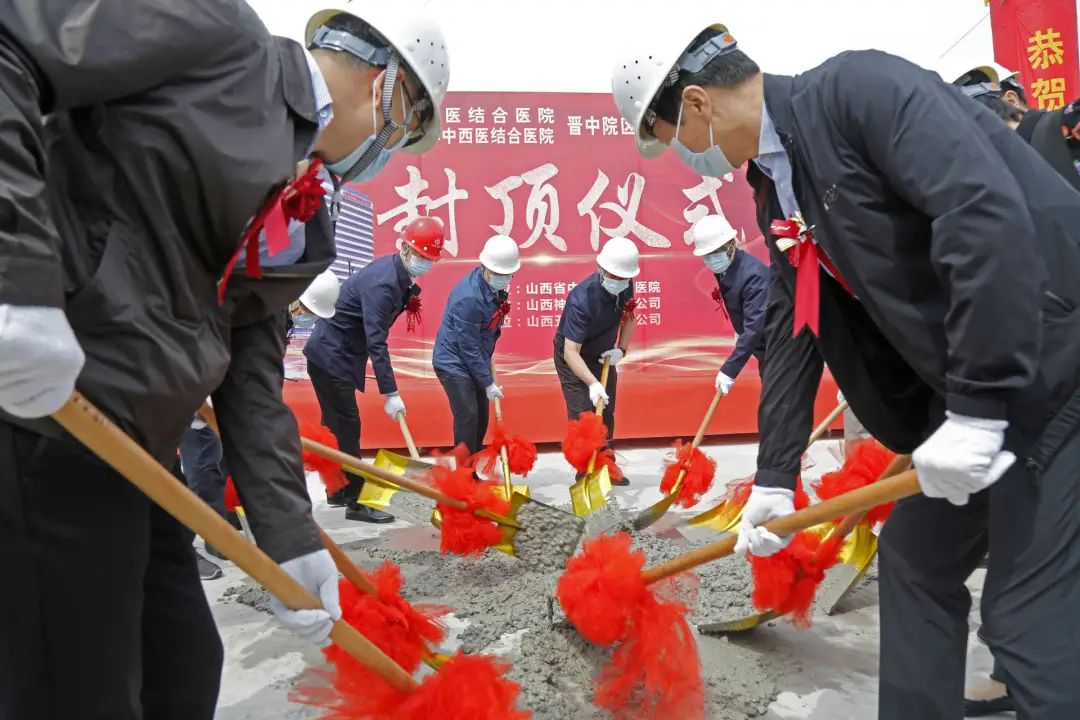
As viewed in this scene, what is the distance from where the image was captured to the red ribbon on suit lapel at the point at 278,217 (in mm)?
1259

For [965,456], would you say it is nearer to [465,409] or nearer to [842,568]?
[842,568]

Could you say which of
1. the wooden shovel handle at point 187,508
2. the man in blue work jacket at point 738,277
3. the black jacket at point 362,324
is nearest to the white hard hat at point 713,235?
the man in blue work jacket at point 738,277

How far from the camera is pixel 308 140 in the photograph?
4.34ft

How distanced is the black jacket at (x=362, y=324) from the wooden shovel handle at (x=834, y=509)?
3.24 metres

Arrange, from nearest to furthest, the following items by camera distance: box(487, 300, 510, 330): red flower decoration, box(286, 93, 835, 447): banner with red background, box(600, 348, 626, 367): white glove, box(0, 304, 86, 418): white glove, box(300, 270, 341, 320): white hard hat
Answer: box(0, 304, 86, 418): white glove, box(300, 270, 341, 320): white hard hat, box(487, 300, 510, 330): red flower decoration, box(600, 348, 626, 367): white glove, box(286, 93, 835, 447): banner with red background

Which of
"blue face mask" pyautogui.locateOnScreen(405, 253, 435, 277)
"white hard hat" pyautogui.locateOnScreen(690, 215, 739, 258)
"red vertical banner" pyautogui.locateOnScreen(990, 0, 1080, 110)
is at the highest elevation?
"red vertical banner" pyautogui.locateOnScreen(990, 0, 1080, 110)

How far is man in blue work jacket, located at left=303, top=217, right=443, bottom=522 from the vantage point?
4991 millimetres

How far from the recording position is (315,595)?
5.06 feet

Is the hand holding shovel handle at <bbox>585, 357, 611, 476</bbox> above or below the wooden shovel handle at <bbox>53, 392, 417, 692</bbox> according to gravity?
below

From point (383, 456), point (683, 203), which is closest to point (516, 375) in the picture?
point (683, 203)

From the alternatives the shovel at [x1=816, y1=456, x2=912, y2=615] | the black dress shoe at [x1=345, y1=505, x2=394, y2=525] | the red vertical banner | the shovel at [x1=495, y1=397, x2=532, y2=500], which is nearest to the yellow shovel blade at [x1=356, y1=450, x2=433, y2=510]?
A: the shovel at [x1=495, y1=397, x2=532, y2=500]

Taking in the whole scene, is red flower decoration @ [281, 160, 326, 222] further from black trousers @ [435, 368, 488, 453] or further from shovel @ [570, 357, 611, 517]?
black trousers @ [435, 368, 488, 453]

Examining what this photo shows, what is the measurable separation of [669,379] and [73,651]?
6.71m

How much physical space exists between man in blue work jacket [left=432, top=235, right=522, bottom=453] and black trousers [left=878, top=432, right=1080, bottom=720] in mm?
3863
